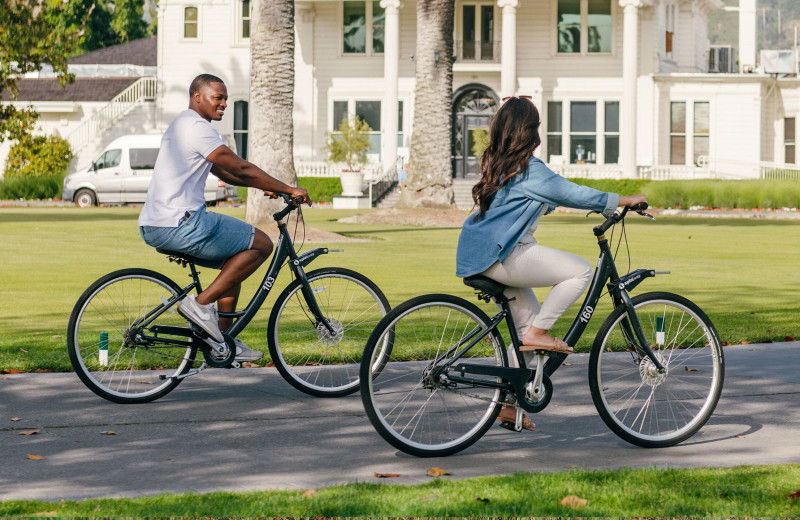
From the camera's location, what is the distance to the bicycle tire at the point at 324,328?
7.57m

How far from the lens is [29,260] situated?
17938mm

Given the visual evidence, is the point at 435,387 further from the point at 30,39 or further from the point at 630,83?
the point at 630,83

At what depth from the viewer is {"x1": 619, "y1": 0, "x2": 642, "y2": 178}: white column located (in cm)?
4444

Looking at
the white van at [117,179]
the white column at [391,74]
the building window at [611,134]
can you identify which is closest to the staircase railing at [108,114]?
the white van at [117,179]

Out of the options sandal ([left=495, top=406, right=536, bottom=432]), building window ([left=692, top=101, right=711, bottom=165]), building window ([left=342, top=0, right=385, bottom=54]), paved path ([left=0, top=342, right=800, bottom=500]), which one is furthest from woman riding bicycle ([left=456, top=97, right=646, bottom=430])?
building window ([left=342, top=0, right=385, bottom=54])

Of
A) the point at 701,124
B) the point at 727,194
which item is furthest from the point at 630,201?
the point at 701,124

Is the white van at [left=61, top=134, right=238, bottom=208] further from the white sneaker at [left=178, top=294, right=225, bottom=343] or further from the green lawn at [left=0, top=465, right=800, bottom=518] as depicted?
the green lawn at [left=0, top=465, right=800, bottom=518]

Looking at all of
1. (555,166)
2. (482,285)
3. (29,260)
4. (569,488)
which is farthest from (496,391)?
(555,166)

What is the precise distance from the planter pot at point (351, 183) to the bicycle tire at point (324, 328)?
3362cm

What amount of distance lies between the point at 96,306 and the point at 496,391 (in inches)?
98.3

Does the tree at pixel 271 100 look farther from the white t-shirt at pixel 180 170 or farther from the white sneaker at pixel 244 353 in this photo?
the white t-shirt at pixel 180 170

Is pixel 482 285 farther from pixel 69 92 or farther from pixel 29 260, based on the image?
pixel 69 92

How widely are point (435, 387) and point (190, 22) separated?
45.2 m

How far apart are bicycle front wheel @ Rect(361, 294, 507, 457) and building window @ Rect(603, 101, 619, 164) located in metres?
41.0
